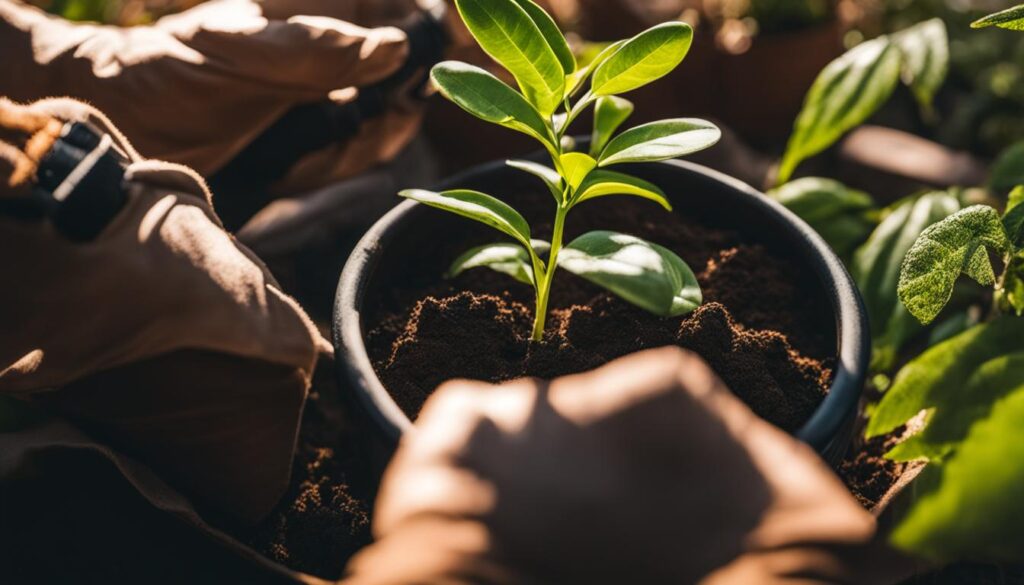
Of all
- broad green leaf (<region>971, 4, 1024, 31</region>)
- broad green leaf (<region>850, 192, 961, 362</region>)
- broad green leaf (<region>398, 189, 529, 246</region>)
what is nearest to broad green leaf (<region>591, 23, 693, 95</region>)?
broad green leaf (<region>398, 189, 529, 246</region>)

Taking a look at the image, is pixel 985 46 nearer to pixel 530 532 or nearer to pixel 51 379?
pixel 530 532

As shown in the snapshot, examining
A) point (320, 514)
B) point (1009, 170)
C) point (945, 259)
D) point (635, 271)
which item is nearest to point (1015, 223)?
point (945, 259)

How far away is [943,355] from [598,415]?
0.35 meters

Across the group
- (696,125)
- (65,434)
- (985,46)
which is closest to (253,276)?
(65,434)

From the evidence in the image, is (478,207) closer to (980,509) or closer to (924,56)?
(980,509)

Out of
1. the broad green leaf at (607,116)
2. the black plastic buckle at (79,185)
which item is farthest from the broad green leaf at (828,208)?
the black plastic buckle at (79,185)

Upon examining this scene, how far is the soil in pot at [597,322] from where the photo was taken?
60cm

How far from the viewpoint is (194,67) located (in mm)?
732

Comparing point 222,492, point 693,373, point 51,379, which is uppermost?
point 693,373

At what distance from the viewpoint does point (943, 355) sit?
64 cm

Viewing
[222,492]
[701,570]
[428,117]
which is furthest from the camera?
[428,117]

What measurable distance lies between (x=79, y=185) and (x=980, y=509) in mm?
537

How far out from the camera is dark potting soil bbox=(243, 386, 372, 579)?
0.68m

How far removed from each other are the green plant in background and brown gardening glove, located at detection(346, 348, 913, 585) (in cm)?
51
